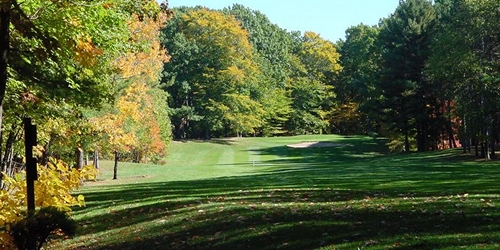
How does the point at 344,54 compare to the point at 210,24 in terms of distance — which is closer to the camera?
the point at 210,24

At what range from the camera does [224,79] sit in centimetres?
6550

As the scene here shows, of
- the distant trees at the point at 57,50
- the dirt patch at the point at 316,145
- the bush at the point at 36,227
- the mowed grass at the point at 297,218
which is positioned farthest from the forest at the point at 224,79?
the dirt patch at the point at 316,145

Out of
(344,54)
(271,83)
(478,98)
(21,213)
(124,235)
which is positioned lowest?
(124,235)

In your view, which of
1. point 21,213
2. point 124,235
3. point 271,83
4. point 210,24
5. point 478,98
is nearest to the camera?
point 21,213

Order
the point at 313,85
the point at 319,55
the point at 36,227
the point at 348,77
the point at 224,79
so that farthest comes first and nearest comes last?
the point at 319,55 → the point at 348,77 → the point at 313,85 → the point at 224,79 → the point at 36,227

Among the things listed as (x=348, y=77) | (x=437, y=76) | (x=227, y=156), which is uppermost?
(x=348, y=77)

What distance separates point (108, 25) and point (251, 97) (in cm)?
5990

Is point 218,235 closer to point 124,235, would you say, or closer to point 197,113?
point 124,235

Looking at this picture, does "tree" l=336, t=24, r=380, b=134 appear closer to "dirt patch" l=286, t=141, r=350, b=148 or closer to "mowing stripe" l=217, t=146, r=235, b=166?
"dirt patch" l=286, t=141, r=350, b=148

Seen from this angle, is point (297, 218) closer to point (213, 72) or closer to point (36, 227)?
point (36, 227)

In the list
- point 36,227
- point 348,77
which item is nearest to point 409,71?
point 348,77

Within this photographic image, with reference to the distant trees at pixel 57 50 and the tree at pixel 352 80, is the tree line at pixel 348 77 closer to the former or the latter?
the tree at pixel 352 80

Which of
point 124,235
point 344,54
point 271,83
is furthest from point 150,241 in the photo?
point 344,54

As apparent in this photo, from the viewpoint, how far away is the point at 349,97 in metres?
79.5
